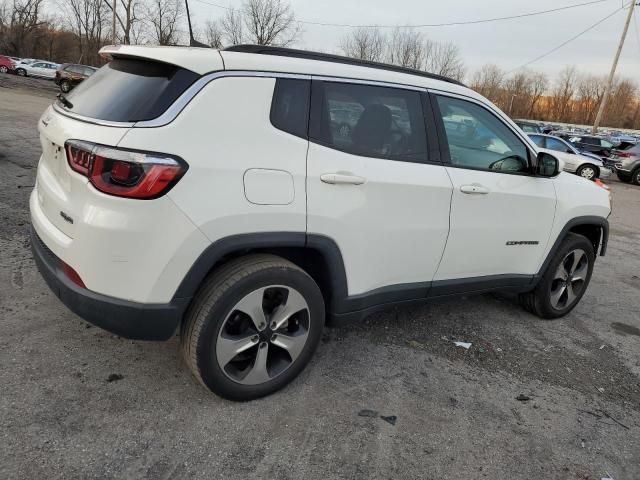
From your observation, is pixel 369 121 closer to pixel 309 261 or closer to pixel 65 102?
pixel 309 261

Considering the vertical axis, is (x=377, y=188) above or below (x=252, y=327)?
above

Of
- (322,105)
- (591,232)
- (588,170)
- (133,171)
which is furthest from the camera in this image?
(588,170)

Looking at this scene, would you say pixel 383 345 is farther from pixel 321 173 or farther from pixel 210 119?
pixel 210 119

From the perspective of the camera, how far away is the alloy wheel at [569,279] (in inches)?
172

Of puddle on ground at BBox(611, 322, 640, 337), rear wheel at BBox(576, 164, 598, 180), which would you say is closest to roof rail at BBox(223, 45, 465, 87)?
puddle on ground at BBox(611, 322, 640, 337)

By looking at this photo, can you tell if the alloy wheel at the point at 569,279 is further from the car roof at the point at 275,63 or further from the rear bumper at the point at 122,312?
the rear bumper at the point at 122,312

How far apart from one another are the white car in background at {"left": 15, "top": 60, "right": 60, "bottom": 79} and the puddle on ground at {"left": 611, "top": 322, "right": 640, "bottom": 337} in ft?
157

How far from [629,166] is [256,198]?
20.9m

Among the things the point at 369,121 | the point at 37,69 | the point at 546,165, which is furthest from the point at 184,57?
the point at 37,69

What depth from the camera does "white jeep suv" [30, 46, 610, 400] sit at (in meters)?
2.30

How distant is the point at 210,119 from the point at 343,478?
70.3 inches

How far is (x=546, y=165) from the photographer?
3.76 metres

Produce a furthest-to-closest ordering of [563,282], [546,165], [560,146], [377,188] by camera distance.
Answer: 1. [560,146]
2. [563,282]
3. [546,165]
4. [377,188]

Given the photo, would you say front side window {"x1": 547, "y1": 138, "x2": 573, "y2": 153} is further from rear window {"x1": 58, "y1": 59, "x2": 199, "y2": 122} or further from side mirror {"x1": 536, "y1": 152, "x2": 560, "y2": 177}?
rear window {"x1": 58, "y1": 59, "x2": 199, "y2": 122}
